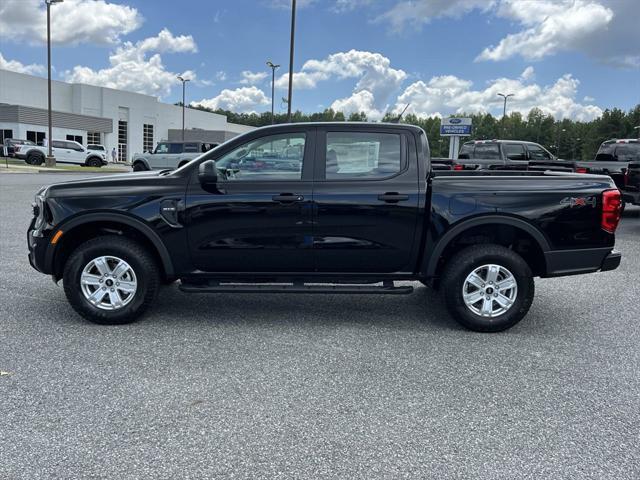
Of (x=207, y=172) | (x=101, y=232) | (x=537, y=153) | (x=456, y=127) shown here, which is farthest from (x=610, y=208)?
(x=456, y=127)

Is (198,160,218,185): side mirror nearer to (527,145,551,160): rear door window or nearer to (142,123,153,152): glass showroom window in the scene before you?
(527,145,551,160): rear door window

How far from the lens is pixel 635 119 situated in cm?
9244

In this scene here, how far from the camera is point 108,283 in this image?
15.9ft

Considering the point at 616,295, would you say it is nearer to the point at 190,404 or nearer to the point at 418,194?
the point at 418,194

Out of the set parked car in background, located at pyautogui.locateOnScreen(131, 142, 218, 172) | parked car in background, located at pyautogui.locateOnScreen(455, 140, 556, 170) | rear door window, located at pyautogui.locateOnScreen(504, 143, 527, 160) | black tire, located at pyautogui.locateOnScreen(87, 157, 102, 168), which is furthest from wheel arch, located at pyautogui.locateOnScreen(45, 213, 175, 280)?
black tire, located at pyautogui.locateOnScreen(87, 157, 102, 168)

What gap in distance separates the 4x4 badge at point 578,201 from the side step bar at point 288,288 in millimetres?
Result: 1563

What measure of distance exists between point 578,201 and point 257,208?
2823 millimetres

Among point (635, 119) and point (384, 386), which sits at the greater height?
point (635, 119)

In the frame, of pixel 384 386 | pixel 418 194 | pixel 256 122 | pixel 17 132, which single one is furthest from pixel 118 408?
pixel 256 122

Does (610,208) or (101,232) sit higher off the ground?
(610,208)

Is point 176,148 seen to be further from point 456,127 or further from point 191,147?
point 456,127

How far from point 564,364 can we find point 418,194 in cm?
179

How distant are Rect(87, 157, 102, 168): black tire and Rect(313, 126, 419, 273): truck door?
3831 cm

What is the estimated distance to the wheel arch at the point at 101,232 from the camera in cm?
479
